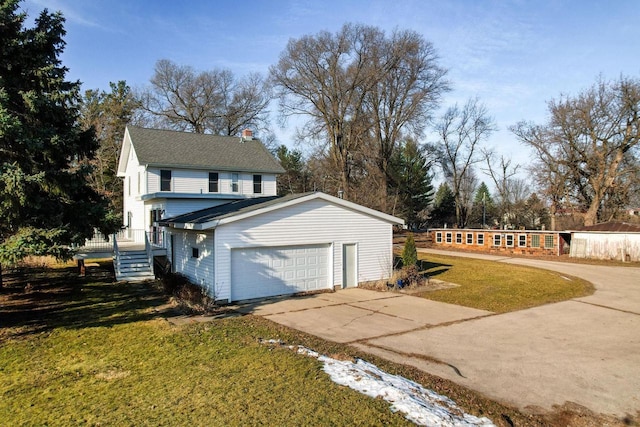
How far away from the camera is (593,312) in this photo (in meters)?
13.7

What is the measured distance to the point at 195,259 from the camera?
53.8ft

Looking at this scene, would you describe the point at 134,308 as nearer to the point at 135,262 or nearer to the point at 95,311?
the point at 95,311

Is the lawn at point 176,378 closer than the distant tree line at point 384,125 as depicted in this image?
Yes

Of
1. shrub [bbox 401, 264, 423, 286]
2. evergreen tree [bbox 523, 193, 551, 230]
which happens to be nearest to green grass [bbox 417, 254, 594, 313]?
shrub [bbox 401, 264, 423, 286]

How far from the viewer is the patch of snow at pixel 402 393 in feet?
18.6

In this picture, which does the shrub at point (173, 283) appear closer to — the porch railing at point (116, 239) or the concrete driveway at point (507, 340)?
the concrete driveway at point (507, 340)

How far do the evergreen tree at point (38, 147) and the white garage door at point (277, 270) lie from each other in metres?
5.03

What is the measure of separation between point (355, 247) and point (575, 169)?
2983 centimetres

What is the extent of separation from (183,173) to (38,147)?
15226 millimetres

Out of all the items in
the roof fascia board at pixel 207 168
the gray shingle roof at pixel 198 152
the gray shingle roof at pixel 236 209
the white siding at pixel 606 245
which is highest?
the gray shingle roof at pixel 198 152

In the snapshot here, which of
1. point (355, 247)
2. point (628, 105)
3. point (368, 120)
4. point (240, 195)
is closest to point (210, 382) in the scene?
point (355, 247)

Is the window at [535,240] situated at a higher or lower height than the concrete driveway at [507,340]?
higher

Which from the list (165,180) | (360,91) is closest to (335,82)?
(360,91)

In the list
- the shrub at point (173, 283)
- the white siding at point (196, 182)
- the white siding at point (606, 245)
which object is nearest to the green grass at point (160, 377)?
the shrub at point (173, 283)
